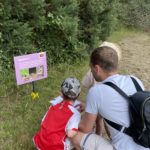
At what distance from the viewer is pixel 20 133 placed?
4.26 meters

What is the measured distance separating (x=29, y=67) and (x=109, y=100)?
6.01 feet

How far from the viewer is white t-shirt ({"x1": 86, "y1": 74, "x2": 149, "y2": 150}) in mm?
3043

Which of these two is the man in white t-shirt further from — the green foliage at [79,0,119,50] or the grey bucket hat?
the green foliage at [79,0,119,50]

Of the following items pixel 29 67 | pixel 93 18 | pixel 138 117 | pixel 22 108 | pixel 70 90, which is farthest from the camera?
pixel 93 18

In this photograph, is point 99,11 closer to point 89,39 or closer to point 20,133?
point 89,39

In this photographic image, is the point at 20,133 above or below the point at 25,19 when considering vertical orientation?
below

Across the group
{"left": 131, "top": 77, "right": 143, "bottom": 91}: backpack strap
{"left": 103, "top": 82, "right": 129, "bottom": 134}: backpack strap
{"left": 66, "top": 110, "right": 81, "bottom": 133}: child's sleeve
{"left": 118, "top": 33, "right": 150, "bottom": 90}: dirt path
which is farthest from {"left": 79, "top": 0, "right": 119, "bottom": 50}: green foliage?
{"left": 103, "top": 82, "right": 129, "bottom": 134}: backpack strap

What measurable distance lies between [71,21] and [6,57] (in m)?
1.45

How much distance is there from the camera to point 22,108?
478cm

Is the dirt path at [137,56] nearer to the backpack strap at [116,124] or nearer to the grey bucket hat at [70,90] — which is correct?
the grey bucket hat at [70,90]

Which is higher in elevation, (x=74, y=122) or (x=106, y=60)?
(x=106, y=60)

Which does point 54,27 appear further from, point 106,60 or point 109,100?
point 109,100

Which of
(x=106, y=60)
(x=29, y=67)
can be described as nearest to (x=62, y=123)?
(x=106, y=60)

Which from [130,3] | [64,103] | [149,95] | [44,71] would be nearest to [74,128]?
[64,103]
